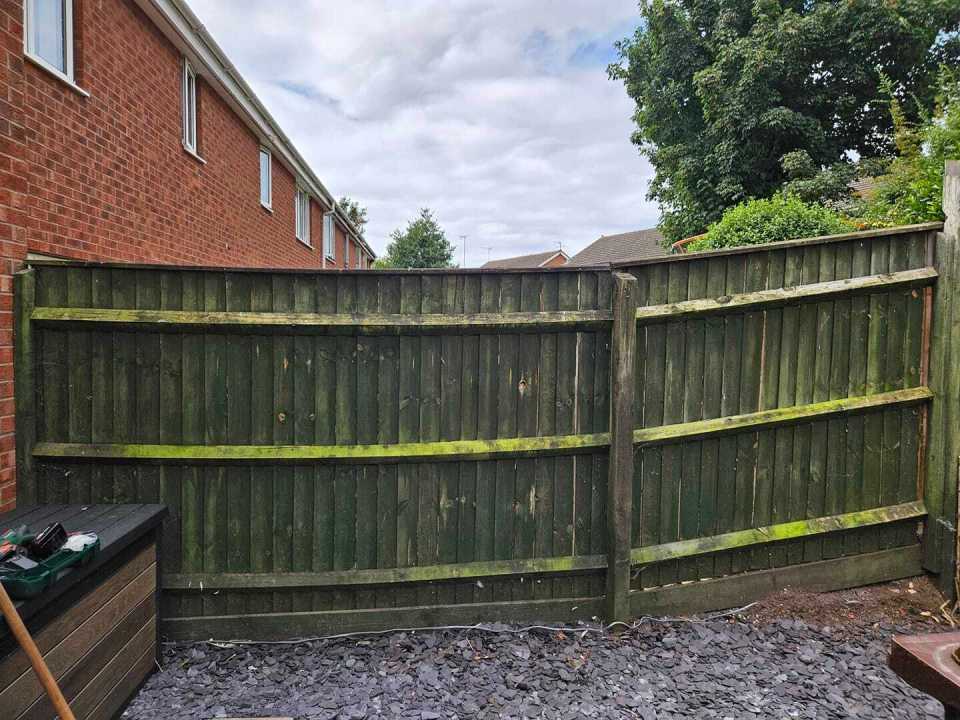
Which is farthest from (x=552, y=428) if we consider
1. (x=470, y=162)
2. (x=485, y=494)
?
(x=470, y=162)

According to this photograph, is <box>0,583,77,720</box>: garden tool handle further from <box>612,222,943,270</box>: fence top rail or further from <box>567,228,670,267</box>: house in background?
<box>567,228,670,267</box>: house in background

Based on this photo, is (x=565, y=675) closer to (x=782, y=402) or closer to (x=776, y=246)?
(x=782, y=402)

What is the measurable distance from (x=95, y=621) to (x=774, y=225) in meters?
6.85

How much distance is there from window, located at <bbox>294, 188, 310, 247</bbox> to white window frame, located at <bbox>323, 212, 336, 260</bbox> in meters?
2.53

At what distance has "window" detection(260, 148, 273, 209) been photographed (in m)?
9.71

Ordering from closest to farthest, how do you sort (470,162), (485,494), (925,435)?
(485,494)
(925,435)
(470,162)

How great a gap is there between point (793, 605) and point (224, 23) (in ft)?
32.0

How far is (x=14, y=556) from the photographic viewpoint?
1.81 metres

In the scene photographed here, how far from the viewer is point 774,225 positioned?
6.02m

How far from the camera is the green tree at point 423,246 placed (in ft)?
139

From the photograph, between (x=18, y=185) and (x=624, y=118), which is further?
(x=624, y=118)

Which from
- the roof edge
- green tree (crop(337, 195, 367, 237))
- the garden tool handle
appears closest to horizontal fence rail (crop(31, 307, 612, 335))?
the garden tool handle

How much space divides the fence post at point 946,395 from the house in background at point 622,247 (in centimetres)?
2528

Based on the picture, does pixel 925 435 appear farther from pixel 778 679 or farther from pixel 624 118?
pixel 624 118
